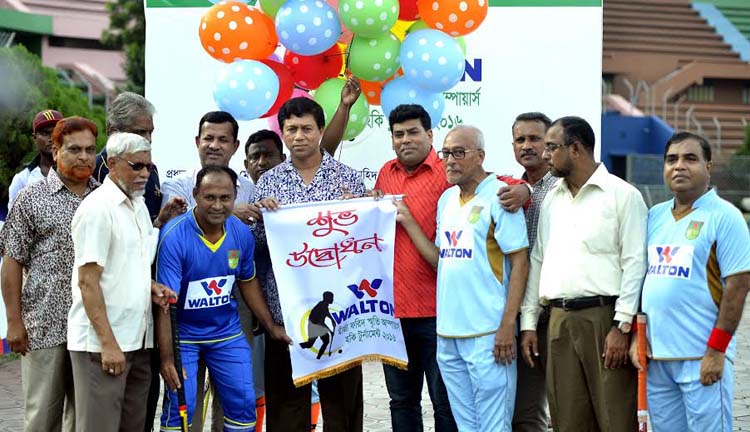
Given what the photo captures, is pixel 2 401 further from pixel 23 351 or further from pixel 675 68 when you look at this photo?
pixel 675 68

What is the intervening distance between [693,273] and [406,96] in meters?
2.40

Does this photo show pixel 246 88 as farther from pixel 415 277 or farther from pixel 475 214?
pixel 475 214

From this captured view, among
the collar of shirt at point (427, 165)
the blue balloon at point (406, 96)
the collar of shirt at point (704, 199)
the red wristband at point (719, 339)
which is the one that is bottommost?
the red wristband at point (719, 339)

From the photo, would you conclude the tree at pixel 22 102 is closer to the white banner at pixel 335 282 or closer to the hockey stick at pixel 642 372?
the white banner at pixel 335 282

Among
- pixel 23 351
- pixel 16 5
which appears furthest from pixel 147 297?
pixel 16 5

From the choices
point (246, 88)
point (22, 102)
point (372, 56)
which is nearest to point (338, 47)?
point (372, 56)

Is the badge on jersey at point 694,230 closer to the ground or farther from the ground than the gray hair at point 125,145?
closer to the ground

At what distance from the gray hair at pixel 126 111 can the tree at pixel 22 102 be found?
760 cm

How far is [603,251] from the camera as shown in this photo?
5.03m

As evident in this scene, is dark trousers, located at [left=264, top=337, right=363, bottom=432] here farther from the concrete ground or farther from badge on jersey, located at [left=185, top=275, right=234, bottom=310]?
the concrete ground

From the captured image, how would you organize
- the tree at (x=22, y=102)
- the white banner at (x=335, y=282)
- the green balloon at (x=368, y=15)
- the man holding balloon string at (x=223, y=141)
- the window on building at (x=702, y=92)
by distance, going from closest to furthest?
1. the white banner at (x=335, y=282)
2. the man holding balloon string at (x=223, y=141)
3. the green balloon at (x=368, y=15)
4. the tree at (x=22, y=102)
5. the window on building at (x=702, y=92)

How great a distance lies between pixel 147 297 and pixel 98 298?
0.30 m

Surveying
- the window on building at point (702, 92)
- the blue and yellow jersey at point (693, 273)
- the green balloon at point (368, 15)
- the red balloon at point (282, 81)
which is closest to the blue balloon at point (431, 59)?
the green balloon at point (368, 15)

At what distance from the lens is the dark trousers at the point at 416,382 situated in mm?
5625
